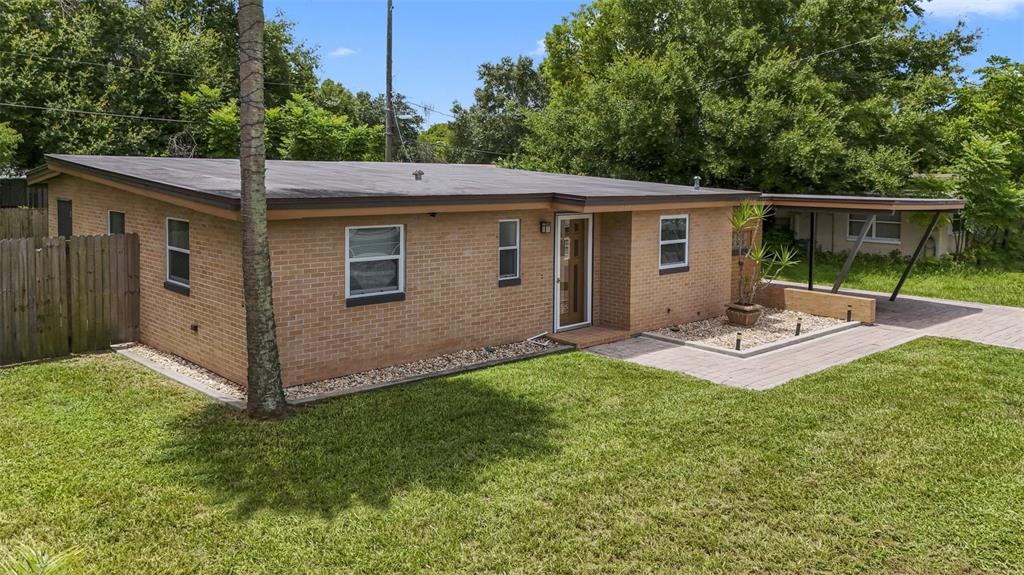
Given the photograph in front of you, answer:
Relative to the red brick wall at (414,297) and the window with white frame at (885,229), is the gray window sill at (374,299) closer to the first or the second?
the red brick wall at (414,297)

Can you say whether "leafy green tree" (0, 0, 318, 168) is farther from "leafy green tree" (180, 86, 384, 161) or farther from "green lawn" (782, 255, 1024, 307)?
"green lawn" (782, 255, 1024, 307)

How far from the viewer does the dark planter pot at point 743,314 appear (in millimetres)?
14258

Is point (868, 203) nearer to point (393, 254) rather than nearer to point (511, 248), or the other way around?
point (511, 248)

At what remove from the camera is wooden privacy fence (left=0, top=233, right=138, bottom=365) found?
10.5 meters

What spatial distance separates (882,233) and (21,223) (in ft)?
80.3

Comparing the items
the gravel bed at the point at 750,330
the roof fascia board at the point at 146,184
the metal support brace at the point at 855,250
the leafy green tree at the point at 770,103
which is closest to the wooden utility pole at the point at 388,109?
the leafy green tree at the point at 770,103

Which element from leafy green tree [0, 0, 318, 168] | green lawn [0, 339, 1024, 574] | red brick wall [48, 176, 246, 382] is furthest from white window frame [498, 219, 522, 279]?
leafy green tree [0, 0, 318, 168]

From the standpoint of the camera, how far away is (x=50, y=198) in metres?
14.6

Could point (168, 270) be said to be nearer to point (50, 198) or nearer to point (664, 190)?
point (50, 198)

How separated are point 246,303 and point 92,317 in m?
4.87

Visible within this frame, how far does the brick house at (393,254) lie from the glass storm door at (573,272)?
0.03 meters

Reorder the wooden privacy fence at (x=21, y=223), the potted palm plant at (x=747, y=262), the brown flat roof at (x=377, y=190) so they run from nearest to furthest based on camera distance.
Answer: the brown flat roof at (x=377, y=190), the potted palm plant at (x=747, y=262), the wooden privacy fence at (x=21, y=223)

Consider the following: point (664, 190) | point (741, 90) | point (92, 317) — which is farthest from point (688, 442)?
point (741, 90)

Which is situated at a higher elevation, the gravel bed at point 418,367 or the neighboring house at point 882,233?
the neighboring house at point 882,233
